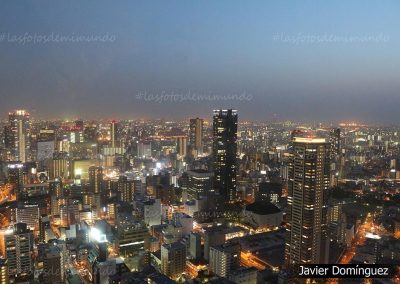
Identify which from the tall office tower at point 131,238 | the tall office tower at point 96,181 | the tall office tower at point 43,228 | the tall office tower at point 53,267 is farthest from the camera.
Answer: the tall office tower at point 96,181

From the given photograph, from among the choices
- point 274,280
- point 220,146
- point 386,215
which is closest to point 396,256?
point 274,280

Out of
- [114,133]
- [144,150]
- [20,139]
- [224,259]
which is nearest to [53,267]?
[224,259]

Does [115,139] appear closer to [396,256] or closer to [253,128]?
[253,128]

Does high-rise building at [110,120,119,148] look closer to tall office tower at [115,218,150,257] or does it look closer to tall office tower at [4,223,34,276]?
tall office tower at [115,218,150,257]

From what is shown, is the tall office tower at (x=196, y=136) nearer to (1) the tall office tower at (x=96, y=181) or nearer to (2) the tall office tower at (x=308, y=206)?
(1) the tall office tower at (x=96, y=181)

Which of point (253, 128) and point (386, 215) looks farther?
point (253, 128)

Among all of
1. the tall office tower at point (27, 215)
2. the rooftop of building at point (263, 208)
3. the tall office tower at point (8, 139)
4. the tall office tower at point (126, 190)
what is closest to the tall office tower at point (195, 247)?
the rooftop of building at point (263, 208)
